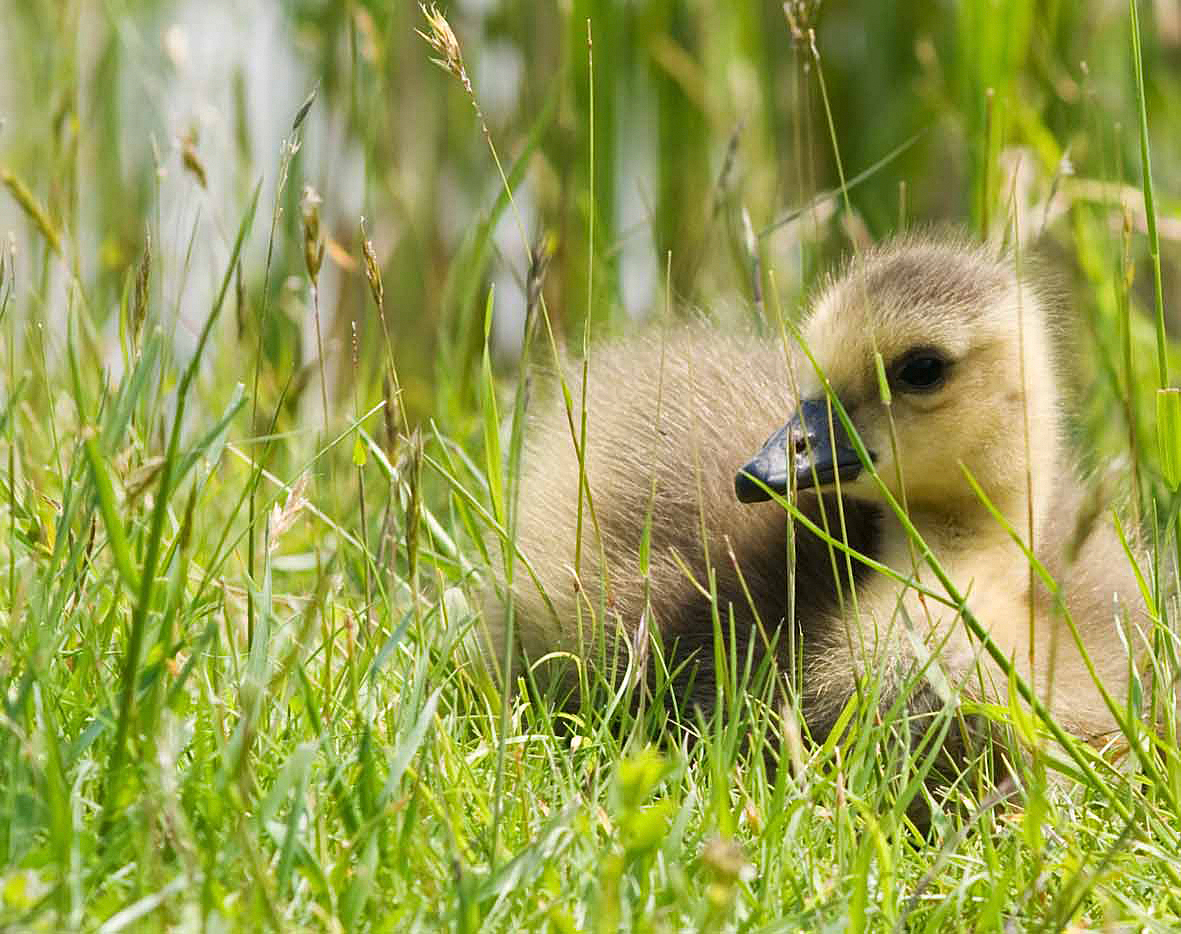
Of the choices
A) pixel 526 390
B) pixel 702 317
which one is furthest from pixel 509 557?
pixel 702 317

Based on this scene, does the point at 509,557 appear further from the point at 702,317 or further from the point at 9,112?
the point at 9,112

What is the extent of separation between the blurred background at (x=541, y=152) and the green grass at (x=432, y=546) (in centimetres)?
2

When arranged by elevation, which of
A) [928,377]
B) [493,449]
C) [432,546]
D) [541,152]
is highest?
[541,152]

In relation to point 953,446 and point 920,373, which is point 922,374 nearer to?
point 920,373

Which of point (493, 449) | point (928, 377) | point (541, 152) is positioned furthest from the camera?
point (541, 152)

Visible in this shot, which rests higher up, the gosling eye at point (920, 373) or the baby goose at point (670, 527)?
the gosling eye at point (920, 373)

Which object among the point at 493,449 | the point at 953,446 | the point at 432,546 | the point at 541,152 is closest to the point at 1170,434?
the point at 953,446

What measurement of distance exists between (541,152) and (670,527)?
1943mm

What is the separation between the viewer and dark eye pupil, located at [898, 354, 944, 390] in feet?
7.55

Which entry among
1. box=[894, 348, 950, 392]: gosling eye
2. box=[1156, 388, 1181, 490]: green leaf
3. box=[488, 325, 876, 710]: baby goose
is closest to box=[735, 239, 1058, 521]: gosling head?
box=[894, 348, 950, 392]: gosling eye

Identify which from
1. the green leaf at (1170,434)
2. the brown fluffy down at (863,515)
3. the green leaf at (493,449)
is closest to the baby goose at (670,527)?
the brown fluffy down at (863,515)

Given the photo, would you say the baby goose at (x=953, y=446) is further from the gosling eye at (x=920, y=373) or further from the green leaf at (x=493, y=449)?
the green leaf at (x=493, y=449)

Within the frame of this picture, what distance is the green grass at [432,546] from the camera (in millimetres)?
1435

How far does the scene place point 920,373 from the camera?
2307 millimetres
